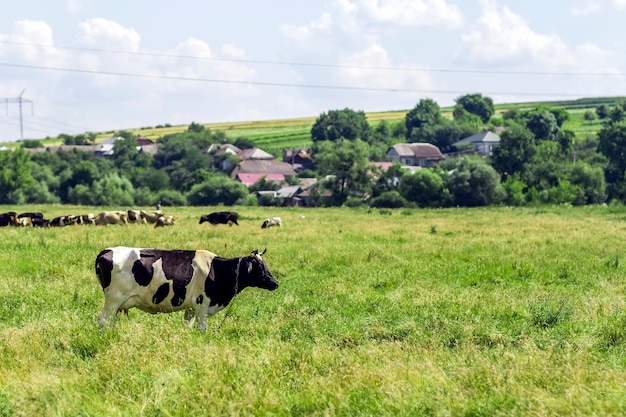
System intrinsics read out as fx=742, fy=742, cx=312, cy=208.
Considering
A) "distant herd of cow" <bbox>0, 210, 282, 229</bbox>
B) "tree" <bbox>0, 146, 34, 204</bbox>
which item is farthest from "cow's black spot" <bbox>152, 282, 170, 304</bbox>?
"tree" <bbox>0, 146, 34, 204</bbox>

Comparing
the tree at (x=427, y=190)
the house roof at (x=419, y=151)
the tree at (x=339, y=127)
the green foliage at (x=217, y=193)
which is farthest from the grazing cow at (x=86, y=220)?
the tree at (x=339, y=127)

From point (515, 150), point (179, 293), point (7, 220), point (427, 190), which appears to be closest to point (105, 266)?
point (179, 293)

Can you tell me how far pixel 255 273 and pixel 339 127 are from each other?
16212 cm

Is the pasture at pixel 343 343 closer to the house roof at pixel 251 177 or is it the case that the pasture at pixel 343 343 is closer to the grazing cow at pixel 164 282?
the grazing cow at pixel 164 282

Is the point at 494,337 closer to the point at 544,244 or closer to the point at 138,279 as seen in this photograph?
the point at 138,279

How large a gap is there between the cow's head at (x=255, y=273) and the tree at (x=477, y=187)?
219 ft

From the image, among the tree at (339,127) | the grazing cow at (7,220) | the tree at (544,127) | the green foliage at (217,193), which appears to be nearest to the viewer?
the grazing cow at (7,220)

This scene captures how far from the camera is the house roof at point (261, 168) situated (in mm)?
133625

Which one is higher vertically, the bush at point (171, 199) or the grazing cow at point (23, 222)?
the grazing cow at point (23, 222)

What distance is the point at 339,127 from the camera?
173 meters

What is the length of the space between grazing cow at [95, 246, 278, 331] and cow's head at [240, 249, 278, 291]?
19 cm

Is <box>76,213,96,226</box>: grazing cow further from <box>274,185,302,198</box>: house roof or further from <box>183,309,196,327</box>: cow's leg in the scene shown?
<box>274,185,302,198</box>: house roof

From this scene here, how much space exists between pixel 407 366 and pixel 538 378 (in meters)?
1.39

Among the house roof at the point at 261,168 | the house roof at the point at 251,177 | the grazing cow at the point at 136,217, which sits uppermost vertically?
the grazing cow at the point at 136,217
